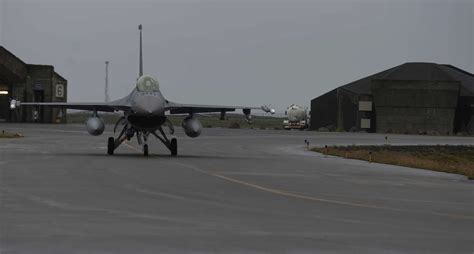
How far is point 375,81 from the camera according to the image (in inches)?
3452

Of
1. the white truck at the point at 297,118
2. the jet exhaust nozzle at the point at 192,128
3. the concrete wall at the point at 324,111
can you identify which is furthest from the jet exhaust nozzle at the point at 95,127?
the white truck at the point at 297,118

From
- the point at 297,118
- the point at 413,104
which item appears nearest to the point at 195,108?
the point at 413,104

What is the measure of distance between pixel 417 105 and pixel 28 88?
175ft

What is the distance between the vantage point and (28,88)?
3438 inches

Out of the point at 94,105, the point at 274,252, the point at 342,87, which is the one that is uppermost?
the point at 342,87

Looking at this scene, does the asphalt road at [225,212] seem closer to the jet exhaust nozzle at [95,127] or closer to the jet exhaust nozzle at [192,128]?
the jet exhaust nozzle at [95,127]

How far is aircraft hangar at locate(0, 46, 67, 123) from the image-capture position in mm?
85194

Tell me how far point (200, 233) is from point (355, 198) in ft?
19.6

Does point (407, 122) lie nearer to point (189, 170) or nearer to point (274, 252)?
point (189, 170)

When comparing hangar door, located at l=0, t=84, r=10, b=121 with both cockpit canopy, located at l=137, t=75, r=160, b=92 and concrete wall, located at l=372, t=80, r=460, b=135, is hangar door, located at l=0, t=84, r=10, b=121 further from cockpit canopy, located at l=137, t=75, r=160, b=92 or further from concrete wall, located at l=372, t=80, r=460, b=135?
cockpit canopy, located at l=137, t=75, r=160, b=92

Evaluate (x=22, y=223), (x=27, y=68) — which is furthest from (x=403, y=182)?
(x=27, y=68)

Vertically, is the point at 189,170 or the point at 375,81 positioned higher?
the point at 375,81

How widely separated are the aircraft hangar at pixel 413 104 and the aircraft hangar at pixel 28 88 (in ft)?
135

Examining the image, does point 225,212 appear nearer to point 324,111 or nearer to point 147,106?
point 147,106
